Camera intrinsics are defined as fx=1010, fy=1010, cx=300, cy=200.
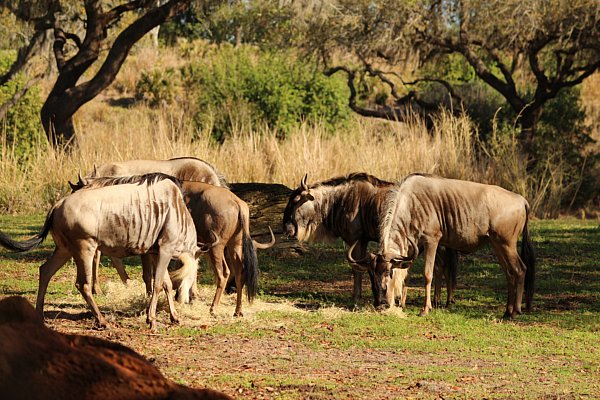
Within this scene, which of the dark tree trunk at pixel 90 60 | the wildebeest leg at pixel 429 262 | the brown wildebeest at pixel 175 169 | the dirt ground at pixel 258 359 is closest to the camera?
the dirt ground at pixel 258 359

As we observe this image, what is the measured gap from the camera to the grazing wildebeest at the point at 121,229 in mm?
9695

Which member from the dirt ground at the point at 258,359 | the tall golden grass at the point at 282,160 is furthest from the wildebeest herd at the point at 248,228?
the tall golden grass at the point at 282,160

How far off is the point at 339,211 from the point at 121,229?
3592 mm

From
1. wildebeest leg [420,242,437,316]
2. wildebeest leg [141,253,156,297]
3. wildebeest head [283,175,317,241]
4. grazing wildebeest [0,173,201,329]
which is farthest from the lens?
wildebeest head [283,175,317,241]

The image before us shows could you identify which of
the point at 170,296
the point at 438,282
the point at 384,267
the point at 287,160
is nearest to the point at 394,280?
the point at 384,267

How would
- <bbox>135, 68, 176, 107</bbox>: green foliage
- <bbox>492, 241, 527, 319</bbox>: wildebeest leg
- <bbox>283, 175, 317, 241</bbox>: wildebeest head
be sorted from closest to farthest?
<bbox>492, 241, 527, 319</bbox>: wildebeest leg
<bbox>283, 175, 317, 241</bbox>: wildebeest head
<bbox>135, 68, 176, 107</bbox>: green foliage

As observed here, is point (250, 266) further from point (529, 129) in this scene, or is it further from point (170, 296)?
point (529, 129)

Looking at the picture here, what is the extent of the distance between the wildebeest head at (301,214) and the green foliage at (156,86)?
27527 millimetres

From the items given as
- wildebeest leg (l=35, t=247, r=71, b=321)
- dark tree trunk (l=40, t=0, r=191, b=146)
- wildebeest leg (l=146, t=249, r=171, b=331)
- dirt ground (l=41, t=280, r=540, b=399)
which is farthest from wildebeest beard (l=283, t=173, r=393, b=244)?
dark tree trunk (l=40, t=0, r=191, b=146)

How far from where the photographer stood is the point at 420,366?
8883mm

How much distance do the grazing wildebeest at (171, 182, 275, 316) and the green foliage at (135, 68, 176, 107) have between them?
2887cm

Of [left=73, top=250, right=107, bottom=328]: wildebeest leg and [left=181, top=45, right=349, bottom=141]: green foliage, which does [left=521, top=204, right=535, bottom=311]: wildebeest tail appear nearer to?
[left=73, top=250, right=107, bottom=328]: wildebeest leg

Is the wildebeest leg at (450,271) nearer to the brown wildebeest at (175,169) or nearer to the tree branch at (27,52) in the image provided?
the brown wildebeest at (175,169)

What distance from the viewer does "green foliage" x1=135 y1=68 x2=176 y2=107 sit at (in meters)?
40.8
